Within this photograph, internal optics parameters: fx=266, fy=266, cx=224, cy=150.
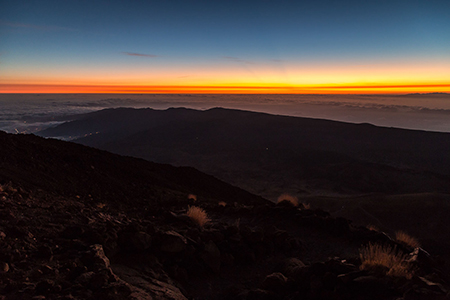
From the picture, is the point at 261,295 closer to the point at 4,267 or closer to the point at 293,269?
the point at 293,269

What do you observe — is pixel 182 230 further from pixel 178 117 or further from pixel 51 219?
pixel 178 117

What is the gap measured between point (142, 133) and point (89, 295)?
332 ft

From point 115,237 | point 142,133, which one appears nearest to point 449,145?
point 115,237

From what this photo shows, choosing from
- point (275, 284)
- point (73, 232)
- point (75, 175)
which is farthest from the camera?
point (75, 175)

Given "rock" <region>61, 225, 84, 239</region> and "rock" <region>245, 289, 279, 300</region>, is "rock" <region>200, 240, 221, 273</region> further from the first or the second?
"rock" <region>61, 225, 84, 239</region>

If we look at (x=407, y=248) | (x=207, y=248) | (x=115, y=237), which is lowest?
(x=407, y=248)

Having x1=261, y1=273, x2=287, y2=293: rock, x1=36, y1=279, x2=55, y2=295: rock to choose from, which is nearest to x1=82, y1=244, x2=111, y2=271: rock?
x1=36, y1=279, x2=55, y2=295: rock

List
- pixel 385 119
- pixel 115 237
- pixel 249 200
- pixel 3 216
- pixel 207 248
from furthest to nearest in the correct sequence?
pixel 385 119 < pixel 249 200 < pixel 207 248 < pixel 115 237 < pixel 3 216

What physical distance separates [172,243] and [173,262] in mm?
316

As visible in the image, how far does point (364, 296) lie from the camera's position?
3338mm

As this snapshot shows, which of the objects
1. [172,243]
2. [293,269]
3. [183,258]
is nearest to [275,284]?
[293,269]

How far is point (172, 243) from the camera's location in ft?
15.5

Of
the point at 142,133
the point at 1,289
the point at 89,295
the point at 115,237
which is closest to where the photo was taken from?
the point at 1,289

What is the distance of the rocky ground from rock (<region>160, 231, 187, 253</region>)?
0.06 feet
